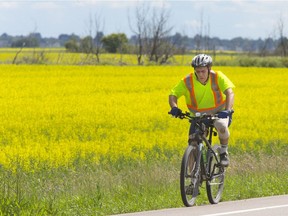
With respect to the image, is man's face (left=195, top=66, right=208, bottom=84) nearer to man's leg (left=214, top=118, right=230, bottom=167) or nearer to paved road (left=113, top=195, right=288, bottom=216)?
→ man's leg (left=214, top=118, right=230, bottom=167)

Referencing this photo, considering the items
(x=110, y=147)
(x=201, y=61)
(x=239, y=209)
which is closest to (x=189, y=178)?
(x=239, y=209)

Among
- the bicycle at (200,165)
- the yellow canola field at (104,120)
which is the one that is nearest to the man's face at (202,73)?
the bicycle at (200,165)

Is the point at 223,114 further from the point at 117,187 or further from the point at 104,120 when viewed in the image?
the point at 104,120

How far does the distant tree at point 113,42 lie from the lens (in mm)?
113000

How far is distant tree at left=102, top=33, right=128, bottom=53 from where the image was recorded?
371 ft

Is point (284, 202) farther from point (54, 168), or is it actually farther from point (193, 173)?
point (54, 168)

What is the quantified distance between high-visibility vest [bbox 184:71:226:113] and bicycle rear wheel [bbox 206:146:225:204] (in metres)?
0.57

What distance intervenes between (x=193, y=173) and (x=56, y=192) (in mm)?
2046

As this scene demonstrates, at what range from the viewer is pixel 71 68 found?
50062 mm

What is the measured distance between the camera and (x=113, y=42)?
384 feet

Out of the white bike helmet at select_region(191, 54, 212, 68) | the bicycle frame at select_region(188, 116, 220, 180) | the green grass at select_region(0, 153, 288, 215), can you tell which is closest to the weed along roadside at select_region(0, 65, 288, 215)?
the green grass at select_region(0, 153, 288, 215)

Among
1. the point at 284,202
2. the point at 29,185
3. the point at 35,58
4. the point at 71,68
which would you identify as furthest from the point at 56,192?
the point at 35,58

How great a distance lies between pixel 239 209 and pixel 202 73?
1737mm

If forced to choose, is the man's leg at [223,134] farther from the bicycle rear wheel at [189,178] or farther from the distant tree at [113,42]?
the distant tree at [113,42]
